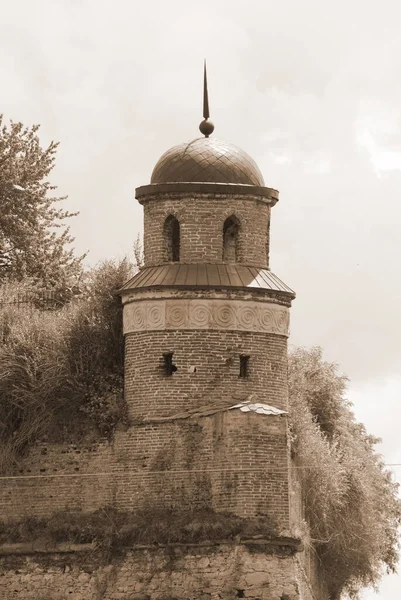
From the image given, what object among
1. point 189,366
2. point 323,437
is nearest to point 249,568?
point 189,366

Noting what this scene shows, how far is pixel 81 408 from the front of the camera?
159 ft

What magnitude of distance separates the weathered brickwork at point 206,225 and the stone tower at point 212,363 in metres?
0.02

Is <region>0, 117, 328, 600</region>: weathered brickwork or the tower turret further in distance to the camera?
the tower turret

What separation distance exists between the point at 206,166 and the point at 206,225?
48.2 inches

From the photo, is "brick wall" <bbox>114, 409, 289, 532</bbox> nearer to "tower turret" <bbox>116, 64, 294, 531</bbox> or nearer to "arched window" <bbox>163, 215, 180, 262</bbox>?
"tower turret" <bbox>116, 64, 294, 531</bbox>

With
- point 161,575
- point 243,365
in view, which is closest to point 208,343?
point 243,365

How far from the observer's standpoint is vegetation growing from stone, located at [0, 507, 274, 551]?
1823 inches

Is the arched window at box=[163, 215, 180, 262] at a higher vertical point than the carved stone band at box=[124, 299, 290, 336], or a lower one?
higher

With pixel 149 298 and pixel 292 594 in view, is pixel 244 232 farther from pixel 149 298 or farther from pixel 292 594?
pixel 292 594

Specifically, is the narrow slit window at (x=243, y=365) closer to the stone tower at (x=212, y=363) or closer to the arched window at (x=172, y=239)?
the stone tower at (x=212, y=363)

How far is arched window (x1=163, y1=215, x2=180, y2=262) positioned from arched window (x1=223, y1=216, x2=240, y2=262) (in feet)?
3.14

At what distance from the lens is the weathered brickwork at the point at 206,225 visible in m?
48.8

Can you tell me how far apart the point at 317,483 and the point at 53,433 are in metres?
6.46

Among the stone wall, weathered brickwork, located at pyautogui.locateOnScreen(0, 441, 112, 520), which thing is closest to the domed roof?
weathered brickwork, located at pyautogui.locateOnScreen(0, 441, 112, 520)
